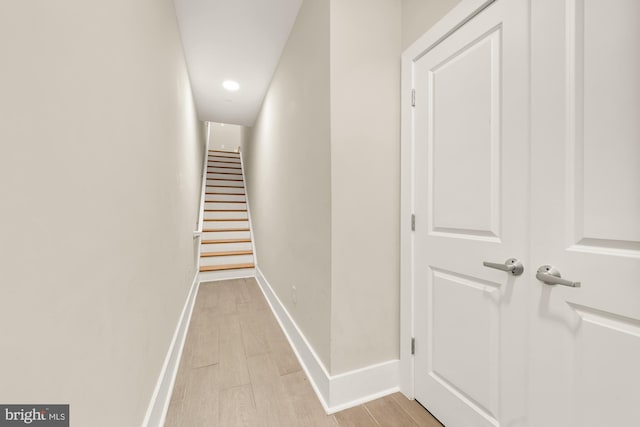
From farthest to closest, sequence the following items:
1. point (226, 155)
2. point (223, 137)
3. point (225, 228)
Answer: point (223, 137) → point (226, 155) → point (225, 228)

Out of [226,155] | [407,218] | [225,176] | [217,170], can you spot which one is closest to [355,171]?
[407,218]

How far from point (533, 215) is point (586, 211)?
13 centimetres

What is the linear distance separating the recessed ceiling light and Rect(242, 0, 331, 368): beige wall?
55cm

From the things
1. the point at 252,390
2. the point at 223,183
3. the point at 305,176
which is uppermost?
the point at 223,183

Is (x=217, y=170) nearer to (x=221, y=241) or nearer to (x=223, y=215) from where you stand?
(x=223, y=215)

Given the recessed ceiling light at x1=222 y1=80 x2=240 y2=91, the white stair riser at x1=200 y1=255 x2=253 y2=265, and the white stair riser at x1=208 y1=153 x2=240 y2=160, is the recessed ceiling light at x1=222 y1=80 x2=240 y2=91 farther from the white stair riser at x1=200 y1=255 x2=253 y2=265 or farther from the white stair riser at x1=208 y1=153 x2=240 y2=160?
the white stair riser at x1=208 y1=153 x2=240 y2=160

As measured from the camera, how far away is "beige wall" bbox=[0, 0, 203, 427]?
1.36 ft

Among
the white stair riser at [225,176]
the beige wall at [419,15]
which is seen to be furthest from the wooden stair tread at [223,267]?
the beige wall at [419,15]

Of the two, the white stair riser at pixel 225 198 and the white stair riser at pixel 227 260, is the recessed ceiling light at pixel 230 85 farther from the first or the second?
the white stair riser at pixel 225 198

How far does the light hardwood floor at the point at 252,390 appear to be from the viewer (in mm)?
1211

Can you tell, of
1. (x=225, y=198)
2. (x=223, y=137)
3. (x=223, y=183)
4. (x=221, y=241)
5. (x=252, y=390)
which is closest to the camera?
(x=252, y=390)

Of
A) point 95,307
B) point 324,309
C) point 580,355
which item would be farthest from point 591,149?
point 95,307

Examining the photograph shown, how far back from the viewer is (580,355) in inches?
29.8

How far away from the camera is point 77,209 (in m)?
0.59
